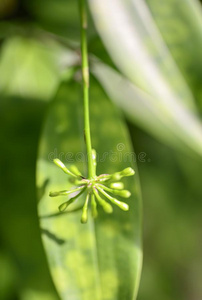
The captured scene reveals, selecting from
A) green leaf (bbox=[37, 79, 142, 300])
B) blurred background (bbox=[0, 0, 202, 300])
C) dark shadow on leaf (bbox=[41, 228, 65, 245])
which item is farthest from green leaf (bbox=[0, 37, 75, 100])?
dark shadow on leaf (bbox=[41, 228, 65, 245])

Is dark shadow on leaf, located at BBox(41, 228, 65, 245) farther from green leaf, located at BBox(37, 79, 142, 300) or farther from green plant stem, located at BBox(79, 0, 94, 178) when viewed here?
green plant stem, located at BBox(79, 0, 94, 178)

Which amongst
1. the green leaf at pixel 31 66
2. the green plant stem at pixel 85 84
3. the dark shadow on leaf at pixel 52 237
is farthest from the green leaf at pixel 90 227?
the green leaf at pixel 31 66

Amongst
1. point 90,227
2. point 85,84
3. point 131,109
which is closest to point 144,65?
point 85,84

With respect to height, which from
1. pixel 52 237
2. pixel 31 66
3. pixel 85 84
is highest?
pixel 31 66

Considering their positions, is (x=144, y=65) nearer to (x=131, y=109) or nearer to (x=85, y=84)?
(x=85, y=84)

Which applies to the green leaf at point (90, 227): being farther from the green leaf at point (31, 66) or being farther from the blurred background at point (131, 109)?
the green leaf at point (31, 66)

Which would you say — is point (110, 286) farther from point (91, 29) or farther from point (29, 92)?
point (91, 29)

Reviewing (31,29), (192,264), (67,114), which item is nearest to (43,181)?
(67,114)
